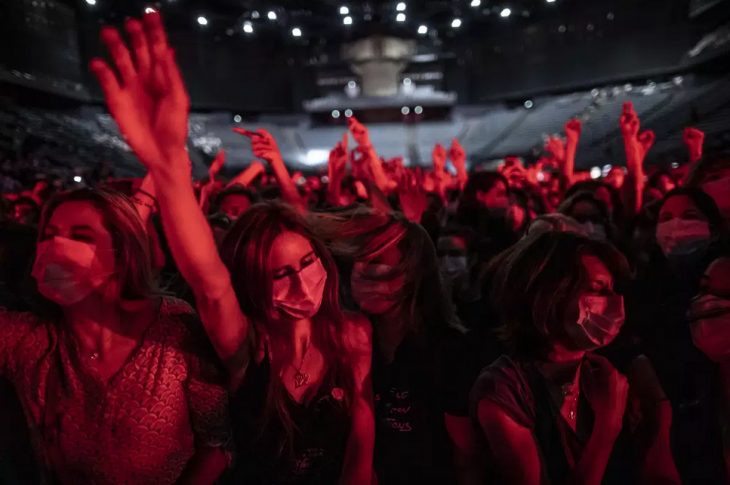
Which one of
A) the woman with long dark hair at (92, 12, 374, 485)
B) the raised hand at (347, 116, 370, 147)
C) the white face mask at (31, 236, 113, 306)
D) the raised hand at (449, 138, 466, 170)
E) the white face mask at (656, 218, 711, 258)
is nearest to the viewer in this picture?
the white face mask at (31, 236, 113, 306)

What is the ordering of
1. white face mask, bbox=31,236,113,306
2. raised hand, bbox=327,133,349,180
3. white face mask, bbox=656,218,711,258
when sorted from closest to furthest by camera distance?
white face mask, bbox=31,236,113,306, white face mask, bbox=656,218,711,258, raised hand, bbox=327,133,349,180

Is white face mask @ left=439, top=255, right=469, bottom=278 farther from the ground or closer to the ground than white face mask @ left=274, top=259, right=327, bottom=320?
closer to the ground

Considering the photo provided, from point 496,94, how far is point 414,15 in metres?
6.33

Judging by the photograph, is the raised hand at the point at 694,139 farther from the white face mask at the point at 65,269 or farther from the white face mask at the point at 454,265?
the white face mask at the point at 65,269

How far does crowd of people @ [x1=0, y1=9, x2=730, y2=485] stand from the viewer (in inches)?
51.1

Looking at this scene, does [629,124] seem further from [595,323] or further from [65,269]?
[65,269]

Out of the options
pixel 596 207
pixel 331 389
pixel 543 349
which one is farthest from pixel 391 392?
pixel 596 207

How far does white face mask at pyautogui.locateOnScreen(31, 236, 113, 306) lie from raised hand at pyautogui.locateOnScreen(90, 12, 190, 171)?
33cm

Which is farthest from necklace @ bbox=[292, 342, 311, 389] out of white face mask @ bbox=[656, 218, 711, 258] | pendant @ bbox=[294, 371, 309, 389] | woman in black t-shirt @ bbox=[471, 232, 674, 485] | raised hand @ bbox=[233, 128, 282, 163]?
white face mask @ bbox=[656, 218, 711, 258]

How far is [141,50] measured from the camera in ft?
3.50

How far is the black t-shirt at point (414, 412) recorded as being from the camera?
169 cm

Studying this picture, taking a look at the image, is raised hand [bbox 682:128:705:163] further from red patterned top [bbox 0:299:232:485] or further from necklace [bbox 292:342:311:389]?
red patterned top [bbox 0:299:232:485]

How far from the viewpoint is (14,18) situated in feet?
61.6

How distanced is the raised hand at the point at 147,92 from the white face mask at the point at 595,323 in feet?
3.56
